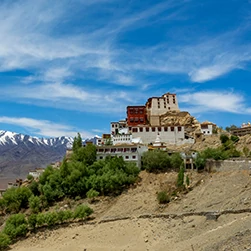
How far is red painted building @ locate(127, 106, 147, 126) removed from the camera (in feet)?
237

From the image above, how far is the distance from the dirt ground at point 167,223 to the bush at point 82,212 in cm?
108

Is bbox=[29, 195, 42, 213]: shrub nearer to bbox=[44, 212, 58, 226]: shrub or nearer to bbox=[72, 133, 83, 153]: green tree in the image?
bbox=[44, 212, 58, 226]: shrub

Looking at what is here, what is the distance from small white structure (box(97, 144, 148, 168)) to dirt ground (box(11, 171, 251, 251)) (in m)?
5.90

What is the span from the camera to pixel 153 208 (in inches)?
1651

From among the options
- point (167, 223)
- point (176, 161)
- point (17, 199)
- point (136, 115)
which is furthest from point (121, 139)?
point (167, 223)

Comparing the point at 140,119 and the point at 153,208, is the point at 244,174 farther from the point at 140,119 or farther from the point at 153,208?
the point at 140,119

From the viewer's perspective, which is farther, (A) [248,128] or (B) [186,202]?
(A) [248,128]

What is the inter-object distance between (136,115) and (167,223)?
126 ft

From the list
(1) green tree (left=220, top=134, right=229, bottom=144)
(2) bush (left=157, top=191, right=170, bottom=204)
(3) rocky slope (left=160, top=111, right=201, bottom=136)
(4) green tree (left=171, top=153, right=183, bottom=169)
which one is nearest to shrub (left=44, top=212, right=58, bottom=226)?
(2) bush (left=157, top=191, right=170, bottom=204)

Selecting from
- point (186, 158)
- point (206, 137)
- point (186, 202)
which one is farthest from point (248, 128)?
point (186, 202)

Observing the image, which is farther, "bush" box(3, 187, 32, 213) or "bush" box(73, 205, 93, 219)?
"bush" box(3, 187, 32, 213)

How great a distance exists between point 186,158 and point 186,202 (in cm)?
1087

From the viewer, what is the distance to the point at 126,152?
178 ft

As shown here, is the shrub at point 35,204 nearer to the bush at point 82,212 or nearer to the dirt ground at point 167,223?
the dirt ground at point 167,223
